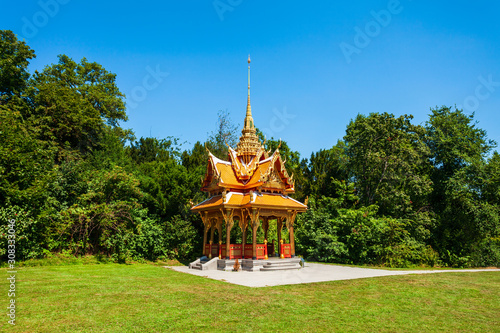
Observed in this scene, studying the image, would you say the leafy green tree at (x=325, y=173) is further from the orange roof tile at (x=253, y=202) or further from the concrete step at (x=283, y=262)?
the concrete step at (x=283, y=262)

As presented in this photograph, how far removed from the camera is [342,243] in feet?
67.7

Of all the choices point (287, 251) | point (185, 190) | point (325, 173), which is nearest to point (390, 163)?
point (325, 173)

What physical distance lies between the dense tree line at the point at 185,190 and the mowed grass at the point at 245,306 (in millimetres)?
6937

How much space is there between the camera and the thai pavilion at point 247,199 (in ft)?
53.1

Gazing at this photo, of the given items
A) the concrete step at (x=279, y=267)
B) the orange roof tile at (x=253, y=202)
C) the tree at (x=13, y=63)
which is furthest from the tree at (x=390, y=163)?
the tree at (x=13, y=63)

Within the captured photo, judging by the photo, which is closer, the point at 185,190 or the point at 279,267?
the point at 279,267

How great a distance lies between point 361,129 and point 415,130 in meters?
4.15

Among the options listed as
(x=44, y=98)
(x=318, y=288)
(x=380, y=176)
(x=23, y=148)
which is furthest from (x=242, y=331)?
(x=44, y=98)

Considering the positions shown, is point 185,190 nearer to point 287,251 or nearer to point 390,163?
point 287,251

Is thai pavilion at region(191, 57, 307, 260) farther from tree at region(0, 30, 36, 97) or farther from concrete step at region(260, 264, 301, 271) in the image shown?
tree at region(0, 30, 36, 97)

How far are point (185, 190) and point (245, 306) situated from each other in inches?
587

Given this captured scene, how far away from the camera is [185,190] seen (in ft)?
71.2

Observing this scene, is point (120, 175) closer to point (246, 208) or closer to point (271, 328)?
point (246, 208)

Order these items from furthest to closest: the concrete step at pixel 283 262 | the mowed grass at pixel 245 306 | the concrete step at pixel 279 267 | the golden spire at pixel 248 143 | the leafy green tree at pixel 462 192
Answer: the leafy green tree at pixel 462 192 < the golden spire at pixel 248 143 < the concrete step at pixel 283 262 < the concrete step at pixel 279 267 < the mowed grass at pixel 245 306
